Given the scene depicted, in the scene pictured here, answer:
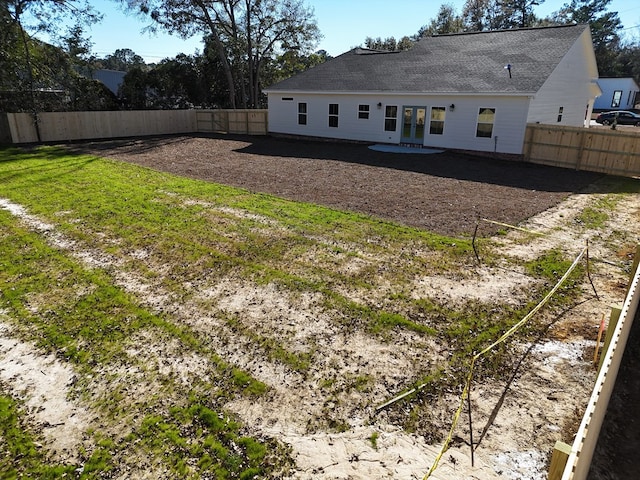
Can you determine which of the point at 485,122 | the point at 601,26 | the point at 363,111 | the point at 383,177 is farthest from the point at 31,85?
the point at 601,26

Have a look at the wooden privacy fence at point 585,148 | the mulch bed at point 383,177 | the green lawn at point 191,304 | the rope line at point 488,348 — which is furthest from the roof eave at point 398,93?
the rope line at point 488,348

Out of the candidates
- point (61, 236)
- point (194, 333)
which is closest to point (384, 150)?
point (61, 236)

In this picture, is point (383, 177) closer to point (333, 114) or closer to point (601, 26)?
point (333, 114)

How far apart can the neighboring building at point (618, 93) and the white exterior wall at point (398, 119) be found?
3663 cm

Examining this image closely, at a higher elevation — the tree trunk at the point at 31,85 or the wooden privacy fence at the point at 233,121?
the tree trunk at the point at 31,85

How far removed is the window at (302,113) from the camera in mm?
24042

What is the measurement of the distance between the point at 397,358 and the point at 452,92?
16508 mm

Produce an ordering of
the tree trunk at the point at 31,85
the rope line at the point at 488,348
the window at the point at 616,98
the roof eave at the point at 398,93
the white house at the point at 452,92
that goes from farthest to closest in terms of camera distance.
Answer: the window at the point at 616,98 → the tree trunk at the point at 31,85 → the white house at the point at 452,92 → the roof eave at the point at 398,93 → the rope line at the point at 488,348

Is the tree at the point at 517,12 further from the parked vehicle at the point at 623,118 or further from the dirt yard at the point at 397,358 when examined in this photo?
the dirt yard at the point at 397,358

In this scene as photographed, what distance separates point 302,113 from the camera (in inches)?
952

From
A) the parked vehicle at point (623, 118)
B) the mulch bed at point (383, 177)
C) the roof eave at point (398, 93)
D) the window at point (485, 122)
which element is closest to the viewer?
the mulch bed at point (383, 177)

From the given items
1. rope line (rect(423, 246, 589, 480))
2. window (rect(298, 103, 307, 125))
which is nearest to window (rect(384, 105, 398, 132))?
window (rect(298, 103, 307, 125))

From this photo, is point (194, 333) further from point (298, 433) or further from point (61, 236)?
point (61, 236)

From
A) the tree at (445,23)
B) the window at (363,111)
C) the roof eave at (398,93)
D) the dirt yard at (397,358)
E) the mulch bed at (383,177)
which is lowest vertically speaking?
the dirt yard at (397,358)
